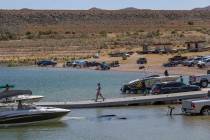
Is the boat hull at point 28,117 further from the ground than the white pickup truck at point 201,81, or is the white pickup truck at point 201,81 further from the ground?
the white pickup truck at point 201,81

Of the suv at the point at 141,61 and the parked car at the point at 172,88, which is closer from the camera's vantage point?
the parked car at the point at 172,88

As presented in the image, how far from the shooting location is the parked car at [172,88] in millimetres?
49281

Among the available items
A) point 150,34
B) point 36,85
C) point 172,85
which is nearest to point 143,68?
point 36,85

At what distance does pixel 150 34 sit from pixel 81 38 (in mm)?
14825

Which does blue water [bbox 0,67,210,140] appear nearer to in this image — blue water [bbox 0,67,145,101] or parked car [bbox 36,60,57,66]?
blue water [bbox 0,67,145,101]

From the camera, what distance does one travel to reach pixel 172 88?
164 ft

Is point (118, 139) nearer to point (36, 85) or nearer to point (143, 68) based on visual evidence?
point (36, 85)

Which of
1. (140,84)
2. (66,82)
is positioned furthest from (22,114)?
(66,82)

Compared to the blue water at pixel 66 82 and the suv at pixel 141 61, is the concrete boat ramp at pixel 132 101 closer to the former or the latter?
the blue water at pixel 66 82

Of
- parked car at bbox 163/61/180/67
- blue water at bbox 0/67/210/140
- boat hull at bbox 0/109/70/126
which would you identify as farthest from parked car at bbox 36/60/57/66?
boat hull at bbox 0/109/70/126

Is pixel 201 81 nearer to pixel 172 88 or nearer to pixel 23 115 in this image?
pixel 172 88

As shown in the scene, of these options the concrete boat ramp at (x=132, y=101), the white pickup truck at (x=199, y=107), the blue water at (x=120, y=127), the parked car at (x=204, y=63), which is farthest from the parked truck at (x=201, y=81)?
the parked car at (x=204, y=63)

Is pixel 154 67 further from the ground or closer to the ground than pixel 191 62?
closer to the ground

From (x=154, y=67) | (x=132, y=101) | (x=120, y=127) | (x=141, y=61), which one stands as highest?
(x=141, y=61)
